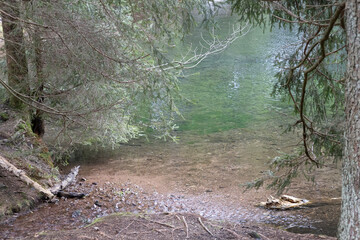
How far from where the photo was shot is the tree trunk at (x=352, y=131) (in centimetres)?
262

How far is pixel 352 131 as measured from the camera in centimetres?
268

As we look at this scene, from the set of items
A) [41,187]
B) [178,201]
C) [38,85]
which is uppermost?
[38,85]

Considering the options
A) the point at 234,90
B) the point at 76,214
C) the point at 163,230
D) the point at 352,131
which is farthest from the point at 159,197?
the point at 234,90

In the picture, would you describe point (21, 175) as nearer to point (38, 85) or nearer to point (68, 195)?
point (68, 195)

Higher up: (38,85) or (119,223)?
(38,85)

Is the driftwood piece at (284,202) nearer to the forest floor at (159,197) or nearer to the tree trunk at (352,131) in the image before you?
the forest floor at (159,197)

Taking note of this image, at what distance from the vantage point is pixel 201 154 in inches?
435

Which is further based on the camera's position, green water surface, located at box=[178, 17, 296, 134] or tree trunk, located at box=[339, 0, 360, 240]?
green water surface, located at box=[178, 17, 296, 134]

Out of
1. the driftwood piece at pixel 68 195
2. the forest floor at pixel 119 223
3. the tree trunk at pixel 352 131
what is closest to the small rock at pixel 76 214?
the forest floor at pixel 119 223

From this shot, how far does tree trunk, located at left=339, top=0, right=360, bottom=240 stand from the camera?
2.62 metres

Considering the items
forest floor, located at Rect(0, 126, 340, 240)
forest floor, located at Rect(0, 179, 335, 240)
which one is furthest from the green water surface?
forest floor, located at Rect(0, 179, 335, 240)

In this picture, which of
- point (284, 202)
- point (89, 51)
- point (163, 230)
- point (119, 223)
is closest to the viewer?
point (163, 230)

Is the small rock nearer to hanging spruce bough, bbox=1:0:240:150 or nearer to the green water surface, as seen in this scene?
hanging spruce bough, bbox=1:0:240:150

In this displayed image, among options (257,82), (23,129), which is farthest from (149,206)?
(257,82)
